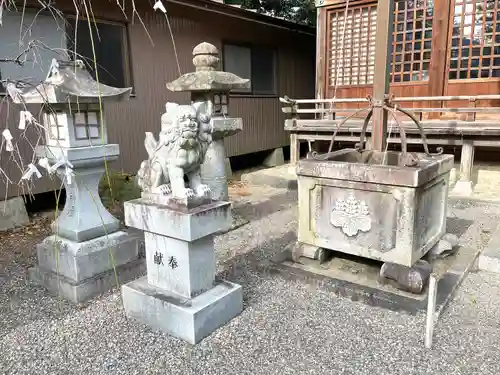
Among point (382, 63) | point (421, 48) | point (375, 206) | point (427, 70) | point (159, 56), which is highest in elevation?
point (421, 48)

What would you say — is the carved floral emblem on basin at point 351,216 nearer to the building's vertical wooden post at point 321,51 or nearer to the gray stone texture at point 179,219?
the gray stone texture at point 179,219

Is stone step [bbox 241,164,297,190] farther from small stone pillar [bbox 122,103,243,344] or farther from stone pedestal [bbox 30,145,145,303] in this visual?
small stone pillar [bbox 122,103,243,344]

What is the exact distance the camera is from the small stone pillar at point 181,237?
9.54 feet

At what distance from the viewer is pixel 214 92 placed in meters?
5.60

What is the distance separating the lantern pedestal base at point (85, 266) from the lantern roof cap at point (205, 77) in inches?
90.9

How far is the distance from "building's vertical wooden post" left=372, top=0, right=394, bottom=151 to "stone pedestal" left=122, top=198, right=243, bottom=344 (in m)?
1.97

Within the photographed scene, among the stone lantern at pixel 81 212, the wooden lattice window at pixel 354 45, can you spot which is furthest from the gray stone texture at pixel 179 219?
the wooden lattice window at pixel 354 45

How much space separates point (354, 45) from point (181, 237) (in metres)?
8.12

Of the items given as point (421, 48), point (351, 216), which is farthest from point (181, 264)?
point (421, 48)

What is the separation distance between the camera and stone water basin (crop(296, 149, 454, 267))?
3.46 metres

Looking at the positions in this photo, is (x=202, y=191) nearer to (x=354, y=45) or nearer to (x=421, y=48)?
(x=421, y=48)

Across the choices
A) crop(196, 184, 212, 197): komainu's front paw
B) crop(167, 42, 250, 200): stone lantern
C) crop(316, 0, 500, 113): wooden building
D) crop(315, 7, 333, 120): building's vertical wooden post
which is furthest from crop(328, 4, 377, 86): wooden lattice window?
crop(196, 184, 212, 197): komainu's front paw

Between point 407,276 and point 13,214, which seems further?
point 13,214

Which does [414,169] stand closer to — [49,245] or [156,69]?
[49,245]
